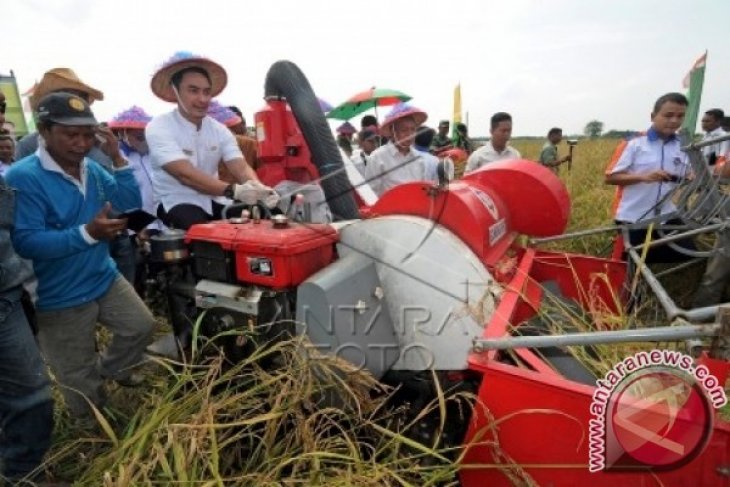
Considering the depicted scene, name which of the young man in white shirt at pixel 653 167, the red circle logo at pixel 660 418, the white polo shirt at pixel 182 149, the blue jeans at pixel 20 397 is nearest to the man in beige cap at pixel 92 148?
the white polo shirt at pixel 182 149

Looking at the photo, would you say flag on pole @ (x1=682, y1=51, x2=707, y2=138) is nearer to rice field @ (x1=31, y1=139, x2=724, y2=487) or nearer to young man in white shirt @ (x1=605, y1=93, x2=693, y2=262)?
young man in white shirt @ (x1=605, y1=93, x2=693, y2=262)

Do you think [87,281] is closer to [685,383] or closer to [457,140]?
[685,383]

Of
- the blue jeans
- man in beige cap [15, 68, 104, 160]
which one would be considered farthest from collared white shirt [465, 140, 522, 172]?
the blue jeans

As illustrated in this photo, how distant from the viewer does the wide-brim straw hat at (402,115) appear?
3.80 metres

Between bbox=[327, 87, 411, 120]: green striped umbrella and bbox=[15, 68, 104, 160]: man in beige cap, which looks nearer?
bbox=[15, 68, 104, 160]: man in beige cap

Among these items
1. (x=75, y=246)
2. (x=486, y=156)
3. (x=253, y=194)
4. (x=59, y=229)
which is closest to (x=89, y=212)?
(x=59, y=229)

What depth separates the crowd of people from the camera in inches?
73.9

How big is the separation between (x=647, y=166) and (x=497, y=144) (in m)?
1.75

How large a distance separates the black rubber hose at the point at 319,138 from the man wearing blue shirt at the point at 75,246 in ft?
3.49

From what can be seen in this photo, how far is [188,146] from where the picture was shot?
272 centimetres

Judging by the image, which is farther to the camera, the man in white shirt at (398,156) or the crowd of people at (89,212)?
the man in white shirt at (398,156)

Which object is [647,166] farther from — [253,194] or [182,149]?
[182,149]

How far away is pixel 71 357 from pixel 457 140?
373 inches

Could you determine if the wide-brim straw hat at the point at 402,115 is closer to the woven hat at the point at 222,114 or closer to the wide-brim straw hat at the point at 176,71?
the wide-brim straw hat at the point at 176,71
